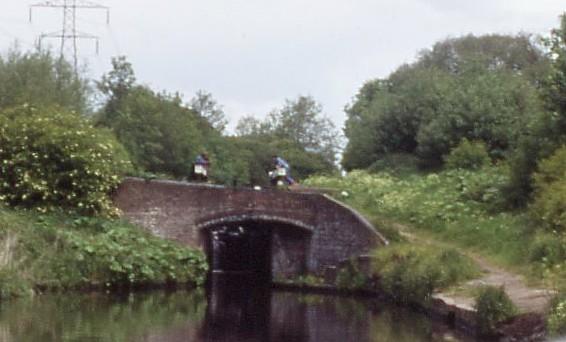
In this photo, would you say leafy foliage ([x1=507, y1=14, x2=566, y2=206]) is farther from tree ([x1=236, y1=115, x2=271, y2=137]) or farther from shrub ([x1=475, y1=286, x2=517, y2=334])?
tree ([x1=236, y1=115, x2=271, y2=137])

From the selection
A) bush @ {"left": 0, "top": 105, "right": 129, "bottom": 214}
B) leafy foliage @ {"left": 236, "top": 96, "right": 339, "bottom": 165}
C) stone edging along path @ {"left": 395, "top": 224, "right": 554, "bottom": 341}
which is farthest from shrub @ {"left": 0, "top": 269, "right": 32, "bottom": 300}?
leafy foliage @ {"left": 236, "top": 96, "right": 339, "bottom": 165}

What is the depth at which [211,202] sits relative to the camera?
37844 millimetres

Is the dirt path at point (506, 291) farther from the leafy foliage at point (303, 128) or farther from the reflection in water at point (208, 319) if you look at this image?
the leafy foliage at point (303, 128)

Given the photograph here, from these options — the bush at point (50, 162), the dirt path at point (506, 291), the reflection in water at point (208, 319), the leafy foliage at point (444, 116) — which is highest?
the leafy foliage at point (444, 116)

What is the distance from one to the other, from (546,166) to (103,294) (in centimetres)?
1192

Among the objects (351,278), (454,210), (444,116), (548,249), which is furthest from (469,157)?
(548,249)

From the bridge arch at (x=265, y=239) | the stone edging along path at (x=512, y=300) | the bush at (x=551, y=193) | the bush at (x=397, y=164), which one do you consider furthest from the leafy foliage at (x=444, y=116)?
the stone edging along path at (x=512, y=300)

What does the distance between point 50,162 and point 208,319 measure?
9297 millimetres

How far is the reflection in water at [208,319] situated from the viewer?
2436cm

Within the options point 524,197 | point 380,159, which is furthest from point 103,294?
point 380,159

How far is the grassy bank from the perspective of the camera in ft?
105

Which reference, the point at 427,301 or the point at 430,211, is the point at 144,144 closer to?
the point at 430,211

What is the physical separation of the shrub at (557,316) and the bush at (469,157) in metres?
22.2

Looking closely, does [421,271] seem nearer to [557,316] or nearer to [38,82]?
[557,316]
